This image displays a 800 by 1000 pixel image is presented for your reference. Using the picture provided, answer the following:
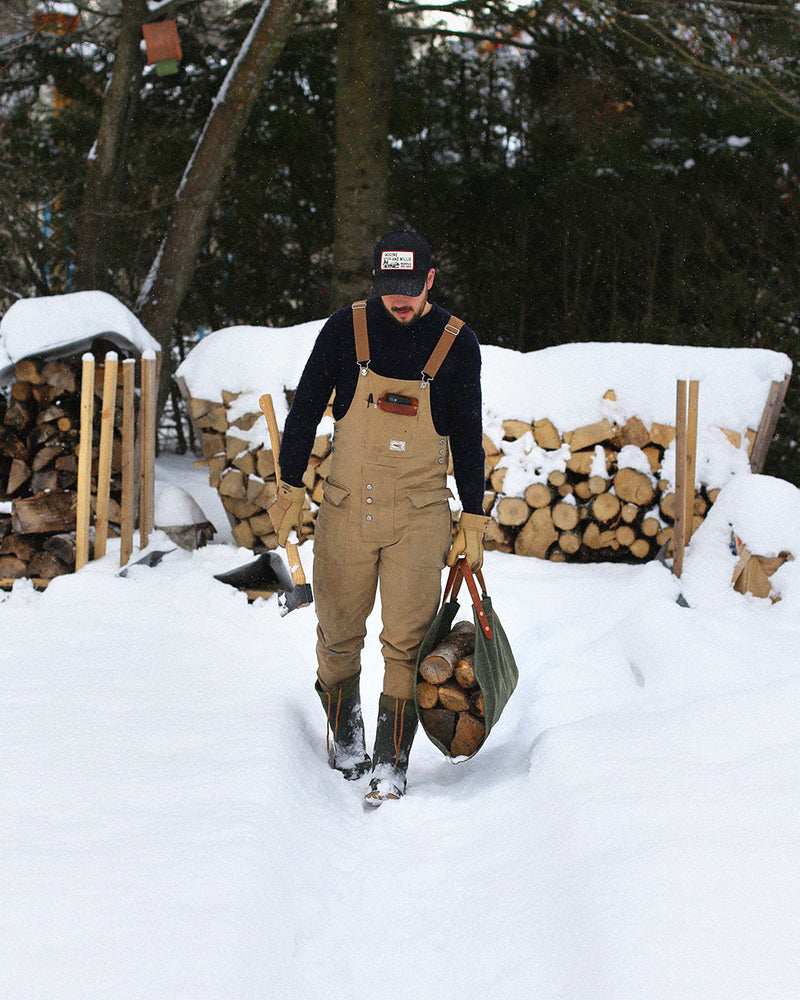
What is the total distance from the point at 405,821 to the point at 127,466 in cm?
323

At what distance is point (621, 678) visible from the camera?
3.73m

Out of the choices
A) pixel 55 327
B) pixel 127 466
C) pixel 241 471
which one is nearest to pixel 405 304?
pixel 127 466

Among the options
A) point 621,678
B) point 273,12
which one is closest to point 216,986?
point 621,678

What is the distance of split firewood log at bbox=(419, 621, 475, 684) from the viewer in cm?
299

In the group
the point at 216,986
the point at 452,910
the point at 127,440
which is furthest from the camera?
the point at 127,440

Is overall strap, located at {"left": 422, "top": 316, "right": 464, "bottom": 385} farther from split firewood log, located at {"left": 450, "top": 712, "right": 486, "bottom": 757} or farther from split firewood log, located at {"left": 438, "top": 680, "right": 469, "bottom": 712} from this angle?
split firewood log, located at {"left": 450, "top": 712, "right": 486, "bottom": 757}

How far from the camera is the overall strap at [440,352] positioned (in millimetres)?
2850

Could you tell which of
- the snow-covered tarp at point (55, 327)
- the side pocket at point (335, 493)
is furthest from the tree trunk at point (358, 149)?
the side pocket at point (335, 493)

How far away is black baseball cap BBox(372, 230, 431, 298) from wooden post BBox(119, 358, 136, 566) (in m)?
2.96

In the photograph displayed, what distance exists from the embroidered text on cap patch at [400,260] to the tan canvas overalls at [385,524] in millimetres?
176

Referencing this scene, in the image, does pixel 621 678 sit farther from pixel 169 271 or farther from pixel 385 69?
pixel 385 69

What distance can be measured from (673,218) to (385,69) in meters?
2.96

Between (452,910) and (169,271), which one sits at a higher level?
(169,271)

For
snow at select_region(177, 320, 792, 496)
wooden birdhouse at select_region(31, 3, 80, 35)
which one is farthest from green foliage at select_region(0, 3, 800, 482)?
snow at select_region(177, 320, 792, 496)
